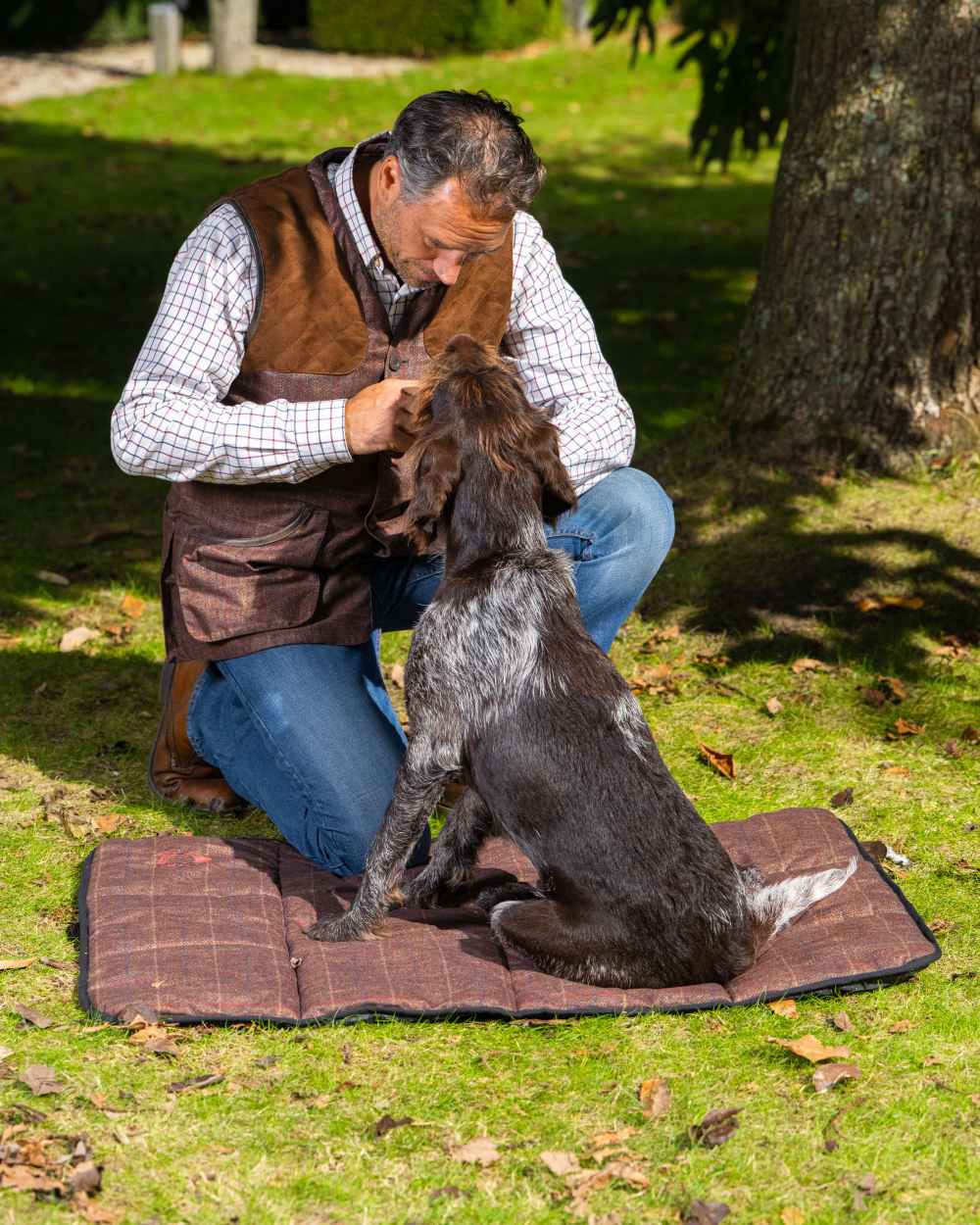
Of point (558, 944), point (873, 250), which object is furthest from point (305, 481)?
point (873, 250)

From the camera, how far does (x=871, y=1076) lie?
156 inches

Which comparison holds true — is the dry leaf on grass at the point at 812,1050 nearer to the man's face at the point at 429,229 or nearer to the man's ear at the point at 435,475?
the man's ear at the point at 435,475

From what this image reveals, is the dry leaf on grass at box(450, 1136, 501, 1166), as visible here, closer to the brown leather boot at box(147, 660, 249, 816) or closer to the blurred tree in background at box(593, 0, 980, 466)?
the brown leather boot at box(147, 660, 249, 816)

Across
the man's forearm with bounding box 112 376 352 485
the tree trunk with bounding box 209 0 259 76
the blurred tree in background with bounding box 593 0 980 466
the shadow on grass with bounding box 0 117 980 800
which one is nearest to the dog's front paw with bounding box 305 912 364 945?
the man's forearm with bounding box 112 376 352 485

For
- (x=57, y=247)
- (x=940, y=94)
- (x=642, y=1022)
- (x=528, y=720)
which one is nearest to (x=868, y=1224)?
(x=642, y=1022)

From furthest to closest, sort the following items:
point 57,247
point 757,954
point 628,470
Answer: point 57,247 → point 628,470 → point 757,954

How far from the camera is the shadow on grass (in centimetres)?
700

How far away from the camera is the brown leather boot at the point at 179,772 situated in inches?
218

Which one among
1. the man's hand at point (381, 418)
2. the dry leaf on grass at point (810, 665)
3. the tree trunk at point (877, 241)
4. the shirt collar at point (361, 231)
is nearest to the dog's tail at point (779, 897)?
the man's hand at point (381, 418)

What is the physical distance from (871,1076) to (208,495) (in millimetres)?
2724

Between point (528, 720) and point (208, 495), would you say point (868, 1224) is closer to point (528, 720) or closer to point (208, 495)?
point (528, 720)

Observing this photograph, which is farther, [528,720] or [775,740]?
[775,740]

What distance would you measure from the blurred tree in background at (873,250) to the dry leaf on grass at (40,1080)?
221 inches

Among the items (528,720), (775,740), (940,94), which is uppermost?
(940,94)
